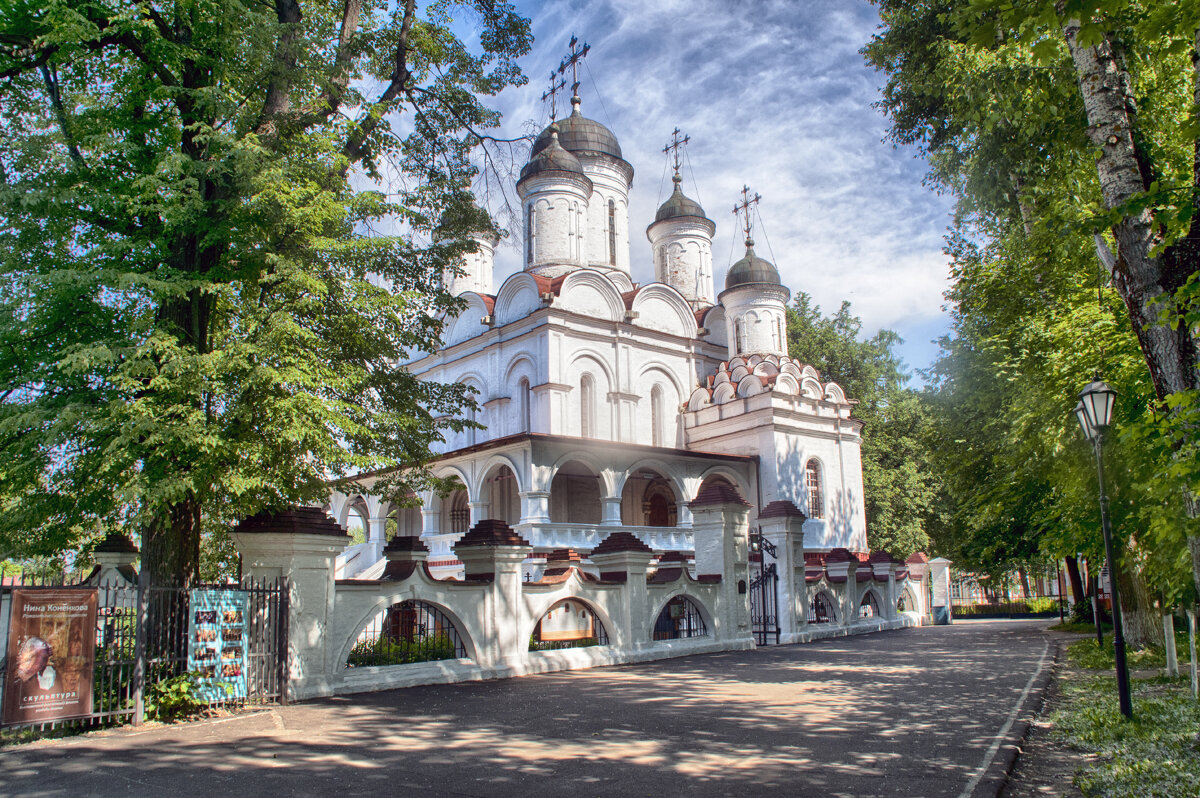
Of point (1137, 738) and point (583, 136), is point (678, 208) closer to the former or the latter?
point (583, 136)

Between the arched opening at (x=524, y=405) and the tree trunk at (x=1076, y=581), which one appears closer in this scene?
the tree trunk at (x=1076, y=581)

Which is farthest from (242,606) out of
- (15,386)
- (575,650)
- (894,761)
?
(894,761)

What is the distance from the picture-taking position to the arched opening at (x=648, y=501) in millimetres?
30766

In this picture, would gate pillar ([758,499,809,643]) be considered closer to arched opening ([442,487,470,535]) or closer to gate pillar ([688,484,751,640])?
gate pillar ([688,484,751,640])

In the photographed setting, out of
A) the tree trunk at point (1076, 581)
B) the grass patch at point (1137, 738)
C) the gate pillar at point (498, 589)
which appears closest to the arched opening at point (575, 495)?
the tree trunk at point (1076, 581)

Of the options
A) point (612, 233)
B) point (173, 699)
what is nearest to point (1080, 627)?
point (173, 699)

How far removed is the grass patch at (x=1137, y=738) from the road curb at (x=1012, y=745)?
0.81 feet

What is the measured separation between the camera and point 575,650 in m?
12.9

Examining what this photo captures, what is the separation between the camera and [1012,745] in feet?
21.5

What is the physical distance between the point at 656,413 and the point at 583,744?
25.2m

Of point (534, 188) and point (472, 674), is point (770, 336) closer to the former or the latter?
point (534, 188)

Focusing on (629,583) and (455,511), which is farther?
(455,511)

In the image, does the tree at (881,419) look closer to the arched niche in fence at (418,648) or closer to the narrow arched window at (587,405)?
the narrow arched window at (587,405)

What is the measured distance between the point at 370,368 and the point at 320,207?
3347 mm
